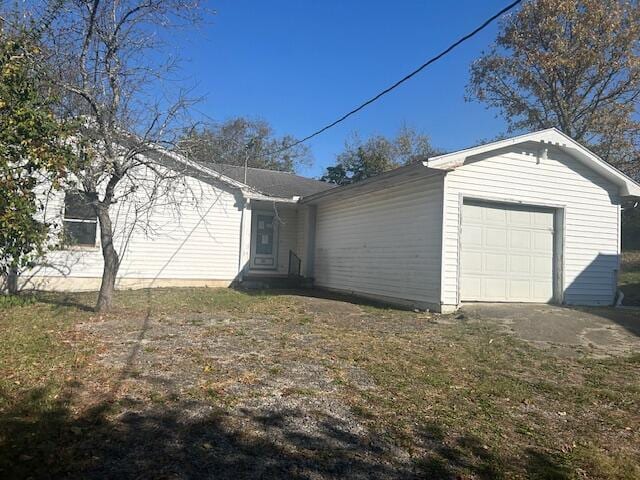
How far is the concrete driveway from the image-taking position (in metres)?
7.59

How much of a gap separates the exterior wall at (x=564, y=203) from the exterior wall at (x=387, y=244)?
32cm

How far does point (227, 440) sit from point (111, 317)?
574 cm

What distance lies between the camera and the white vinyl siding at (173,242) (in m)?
12.4

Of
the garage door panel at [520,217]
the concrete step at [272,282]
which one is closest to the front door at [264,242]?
the concrete step at [272,282]

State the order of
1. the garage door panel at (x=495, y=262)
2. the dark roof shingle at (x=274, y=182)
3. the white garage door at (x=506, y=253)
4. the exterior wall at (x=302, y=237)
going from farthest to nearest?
the exterior wall at (x=302, y=237)
the dark roof shingle at (x=274, y=182)
the garage door panel at (x=495, y=262)
the white garage door at (x=506, y=253)

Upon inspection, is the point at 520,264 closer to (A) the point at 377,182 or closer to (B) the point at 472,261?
(B) the point at 472,261

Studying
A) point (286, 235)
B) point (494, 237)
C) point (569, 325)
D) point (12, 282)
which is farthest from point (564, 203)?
point (12, 282)

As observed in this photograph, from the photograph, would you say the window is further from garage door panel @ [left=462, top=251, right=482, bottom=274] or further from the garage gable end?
garage door panel @ [left=462, top=251, right=482, bottom=274]

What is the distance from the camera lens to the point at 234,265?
47.5 feet

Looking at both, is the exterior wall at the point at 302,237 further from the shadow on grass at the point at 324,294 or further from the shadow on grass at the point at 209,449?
the shadow on grass at the point at 209,449

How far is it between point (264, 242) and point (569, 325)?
10.4 meters

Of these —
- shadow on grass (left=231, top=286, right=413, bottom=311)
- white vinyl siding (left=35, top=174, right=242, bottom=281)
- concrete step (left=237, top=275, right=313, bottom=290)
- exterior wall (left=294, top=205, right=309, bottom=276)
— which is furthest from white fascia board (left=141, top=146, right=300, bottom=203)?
shadow on grass (left=231, top=286, right=413, bottom=311)

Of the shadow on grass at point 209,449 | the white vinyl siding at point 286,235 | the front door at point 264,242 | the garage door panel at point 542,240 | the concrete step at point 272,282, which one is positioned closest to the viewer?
the shadow on grass at point 209,449

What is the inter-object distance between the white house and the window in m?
0.04
